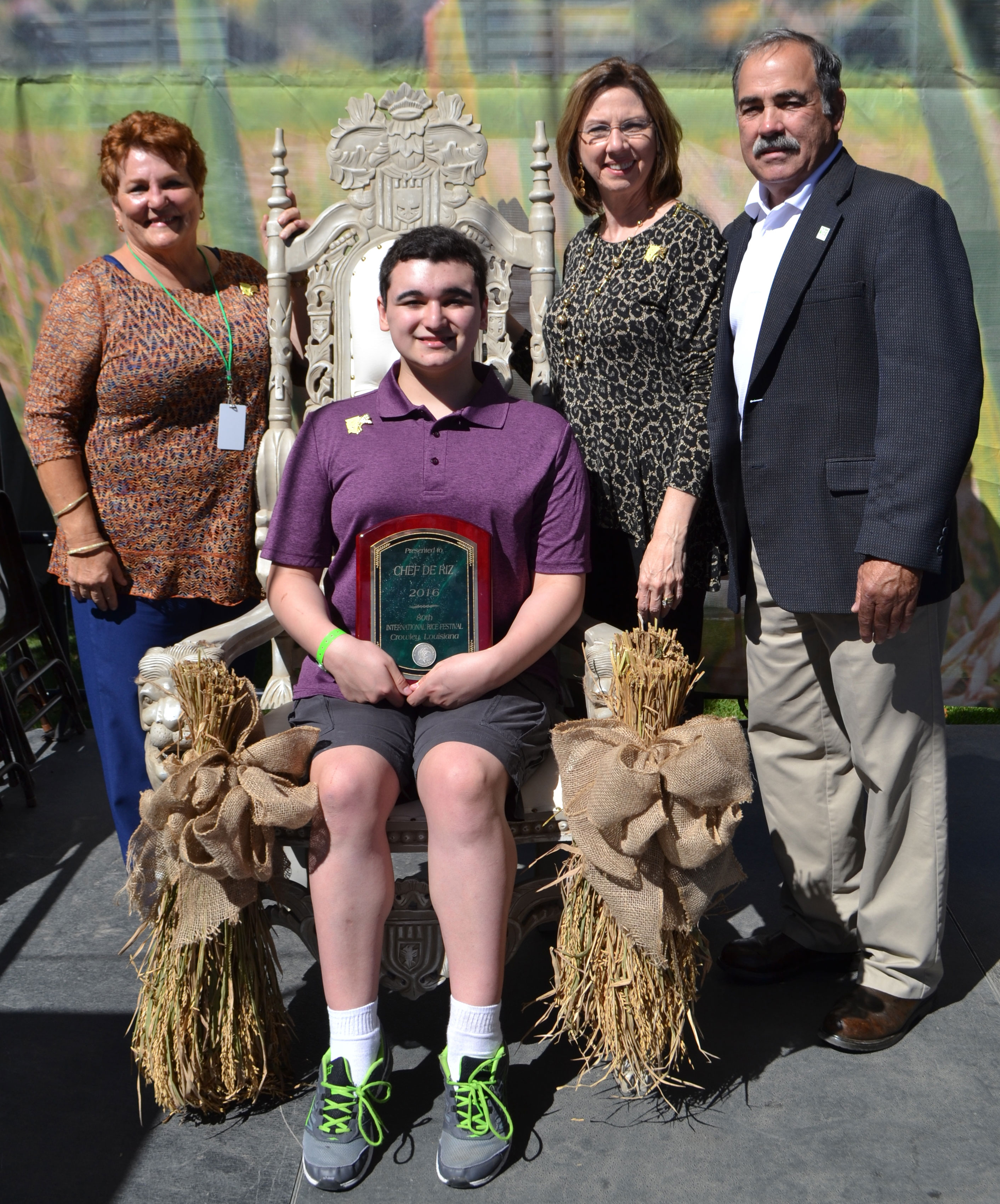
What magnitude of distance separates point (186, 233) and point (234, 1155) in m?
2.08

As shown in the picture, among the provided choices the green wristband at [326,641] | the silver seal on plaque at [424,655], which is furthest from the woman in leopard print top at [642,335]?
the green wristband at [326,641]

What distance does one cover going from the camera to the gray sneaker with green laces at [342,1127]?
6.67 feet

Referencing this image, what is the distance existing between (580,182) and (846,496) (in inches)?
40.1

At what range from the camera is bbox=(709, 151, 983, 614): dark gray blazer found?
2.10m

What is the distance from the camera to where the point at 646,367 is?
2.53 metres

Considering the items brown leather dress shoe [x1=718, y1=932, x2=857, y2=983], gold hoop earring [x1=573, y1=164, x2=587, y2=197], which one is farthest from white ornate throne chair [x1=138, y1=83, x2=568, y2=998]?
brown leather dress shoe [x1=718, y1=932, x2=857, y2=983]

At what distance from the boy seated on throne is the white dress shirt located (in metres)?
0.40

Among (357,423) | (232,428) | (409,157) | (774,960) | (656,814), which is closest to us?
(656,814)

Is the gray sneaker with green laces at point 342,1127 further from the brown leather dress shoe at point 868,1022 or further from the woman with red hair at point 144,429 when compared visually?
the woman with red hair at point 144,429

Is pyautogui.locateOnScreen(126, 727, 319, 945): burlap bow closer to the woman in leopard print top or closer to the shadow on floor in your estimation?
the shadow on floor

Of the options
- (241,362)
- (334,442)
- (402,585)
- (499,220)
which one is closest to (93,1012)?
(402,585)

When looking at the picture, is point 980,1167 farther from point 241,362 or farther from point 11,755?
point 11,755

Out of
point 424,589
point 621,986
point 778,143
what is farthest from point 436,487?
point 621,986

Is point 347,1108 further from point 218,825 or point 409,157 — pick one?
point 409,157
